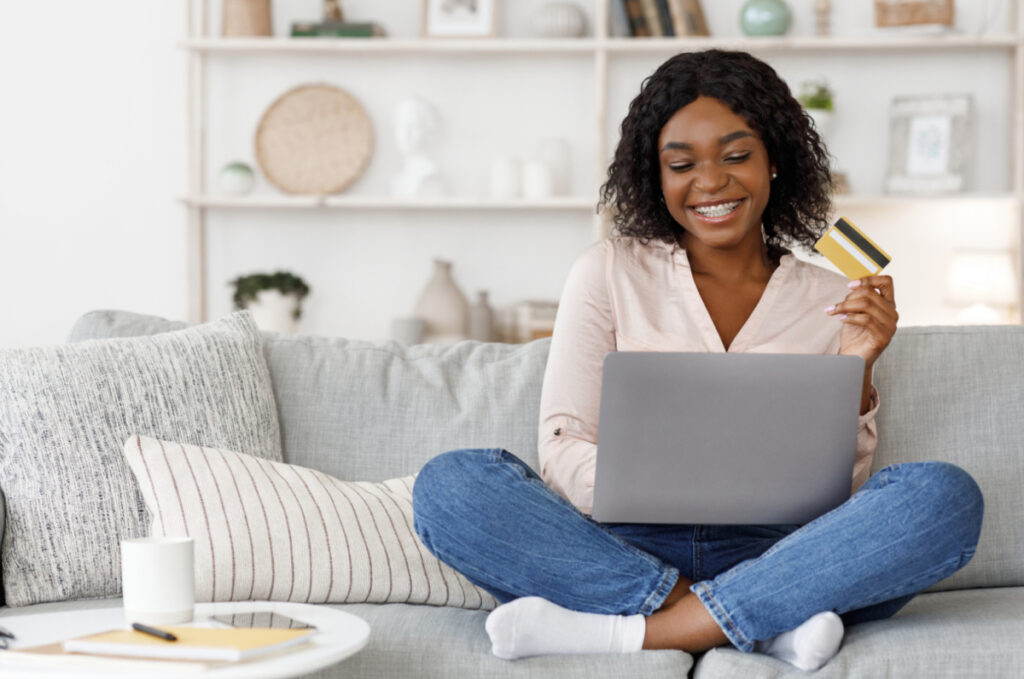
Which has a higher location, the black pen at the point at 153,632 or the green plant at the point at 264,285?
the green plant at the point at 264,285

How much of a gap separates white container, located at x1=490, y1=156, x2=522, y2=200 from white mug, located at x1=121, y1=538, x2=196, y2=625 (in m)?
2.62

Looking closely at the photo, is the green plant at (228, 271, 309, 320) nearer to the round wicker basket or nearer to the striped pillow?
the round wicker basket

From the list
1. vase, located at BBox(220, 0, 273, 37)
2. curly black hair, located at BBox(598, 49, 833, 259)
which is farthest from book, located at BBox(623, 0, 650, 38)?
curly black hair, located at BBox(598, 49, 833, 259)

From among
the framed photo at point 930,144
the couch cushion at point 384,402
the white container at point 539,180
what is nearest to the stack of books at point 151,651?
the couch cushion at point 384,402

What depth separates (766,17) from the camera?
3502 millimetres

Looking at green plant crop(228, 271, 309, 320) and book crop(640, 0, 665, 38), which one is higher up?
book crop(640, 0, 665, 38)

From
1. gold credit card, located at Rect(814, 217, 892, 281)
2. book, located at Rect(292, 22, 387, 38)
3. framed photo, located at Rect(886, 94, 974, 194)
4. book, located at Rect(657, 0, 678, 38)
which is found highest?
book, located at Rect(657, 0, 678, 38)

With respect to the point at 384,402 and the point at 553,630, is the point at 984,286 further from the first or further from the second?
the point at 553,630

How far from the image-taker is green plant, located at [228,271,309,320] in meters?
3.61

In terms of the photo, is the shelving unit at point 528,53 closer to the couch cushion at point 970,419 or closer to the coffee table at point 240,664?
the couch cushion at point 970,419

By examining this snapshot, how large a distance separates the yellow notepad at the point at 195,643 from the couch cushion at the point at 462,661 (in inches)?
14.5

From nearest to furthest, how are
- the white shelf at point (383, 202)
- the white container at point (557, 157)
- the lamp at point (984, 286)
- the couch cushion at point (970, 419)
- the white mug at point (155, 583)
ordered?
the white mug at point (155, 583) → the couch cushion at point (970, 419) → the lamp at point (984, 286) → the white shelf at point (383, 202) → the white container at point (557, 157)

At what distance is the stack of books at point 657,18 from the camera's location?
3523 mm

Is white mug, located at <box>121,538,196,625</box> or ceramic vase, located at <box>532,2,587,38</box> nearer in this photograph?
white mug, located at <box>121,538,196,625</box>
